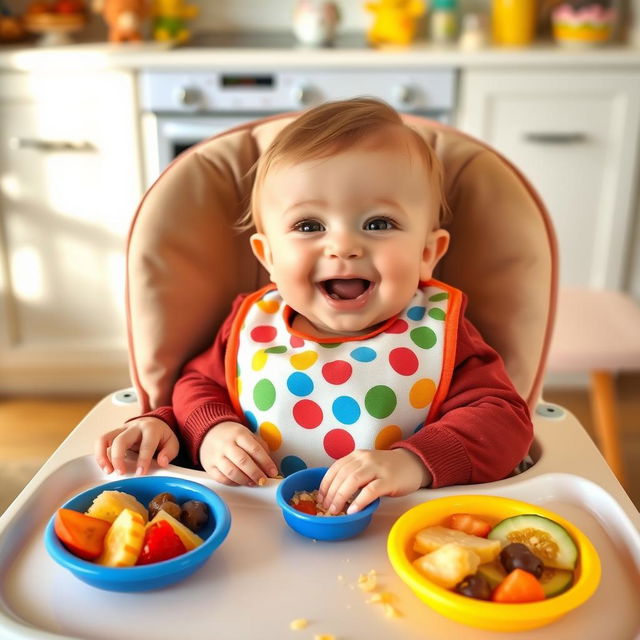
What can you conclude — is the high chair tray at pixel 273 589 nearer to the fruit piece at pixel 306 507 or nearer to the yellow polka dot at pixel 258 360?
the fruit piece at pixel 306 507

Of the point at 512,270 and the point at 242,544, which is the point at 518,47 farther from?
the point at 242,544

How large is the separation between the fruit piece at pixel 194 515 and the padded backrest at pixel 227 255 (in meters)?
0.31

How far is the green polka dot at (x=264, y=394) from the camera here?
984mm

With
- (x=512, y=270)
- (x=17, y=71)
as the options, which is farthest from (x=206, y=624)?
(x=17, y=71)

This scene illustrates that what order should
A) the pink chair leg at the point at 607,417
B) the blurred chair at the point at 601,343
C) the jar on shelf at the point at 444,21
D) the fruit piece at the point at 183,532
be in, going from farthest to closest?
1. the jar on shelf at the point at 444,21
2. the pink chair leg at the point at 607,417
3. the blurred chair at the point at 601,343
4. the fruit piece at the point at 183,532

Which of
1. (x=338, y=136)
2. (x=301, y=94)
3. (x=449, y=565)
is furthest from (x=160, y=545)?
(x=301, y=94)

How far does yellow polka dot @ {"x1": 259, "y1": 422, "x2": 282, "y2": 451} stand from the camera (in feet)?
→ 3.19

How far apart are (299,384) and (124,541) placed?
1.11 ft

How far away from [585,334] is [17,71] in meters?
1.71

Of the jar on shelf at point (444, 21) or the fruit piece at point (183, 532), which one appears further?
the jar on shelf at point (444, 21)

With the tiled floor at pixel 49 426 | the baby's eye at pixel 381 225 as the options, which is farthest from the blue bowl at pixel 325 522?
the tiled floor at pixel 49 426

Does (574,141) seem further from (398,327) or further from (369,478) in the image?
(369,478)

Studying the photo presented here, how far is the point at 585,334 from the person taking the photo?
1768 mm

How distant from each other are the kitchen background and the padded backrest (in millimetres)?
1184
